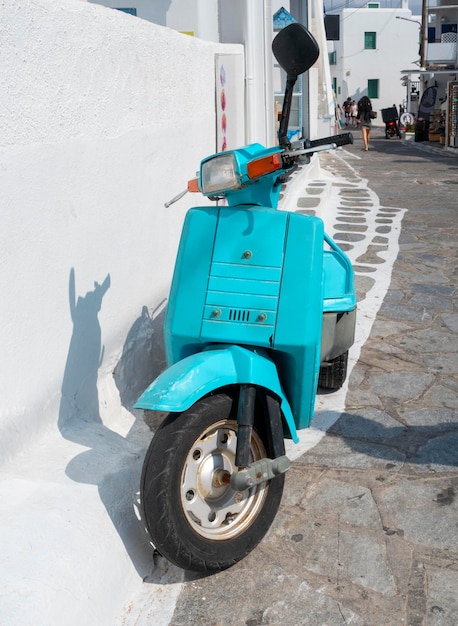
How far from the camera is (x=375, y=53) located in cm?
5078

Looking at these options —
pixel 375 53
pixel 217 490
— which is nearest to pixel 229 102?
pixel 217 490

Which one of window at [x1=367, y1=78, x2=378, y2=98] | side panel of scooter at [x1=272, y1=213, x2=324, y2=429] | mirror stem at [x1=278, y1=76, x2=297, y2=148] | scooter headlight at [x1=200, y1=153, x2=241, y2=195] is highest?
window at [x1=367, y1=78, x2=378, y2=98]

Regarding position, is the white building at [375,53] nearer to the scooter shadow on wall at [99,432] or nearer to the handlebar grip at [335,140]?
the scooter shadow on wall at [99,432]

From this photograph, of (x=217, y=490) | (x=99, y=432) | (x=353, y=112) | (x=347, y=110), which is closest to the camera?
(x=217, y=490)

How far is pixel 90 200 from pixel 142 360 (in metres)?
1.04

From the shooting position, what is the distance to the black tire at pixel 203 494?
2592 millimetres

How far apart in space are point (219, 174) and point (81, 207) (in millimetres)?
853

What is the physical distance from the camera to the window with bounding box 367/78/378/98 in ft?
166

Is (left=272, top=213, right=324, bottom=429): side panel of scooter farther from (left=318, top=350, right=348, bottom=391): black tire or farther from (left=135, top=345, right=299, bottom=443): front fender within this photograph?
(left=318, top=350, right=348, bottom=391): black tire

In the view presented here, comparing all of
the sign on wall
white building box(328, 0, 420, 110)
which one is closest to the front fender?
the sign on wall

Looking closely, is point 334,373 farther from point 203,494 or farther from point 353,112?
point 353,112

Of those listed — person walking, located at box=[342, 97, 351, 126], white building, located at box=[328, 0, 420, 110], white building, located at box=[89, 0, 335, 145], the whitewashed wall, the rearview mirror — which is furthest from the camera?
white building, located at box=[328, 0, 420, 110]

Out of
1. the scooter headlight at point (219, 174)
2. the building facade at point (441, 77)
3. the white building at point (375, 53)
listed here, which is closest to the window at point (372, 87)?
the white building at point (375, 53)

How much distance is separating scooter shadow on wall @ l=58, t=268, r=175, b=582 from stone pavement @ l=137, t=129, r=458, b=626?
261 mm
